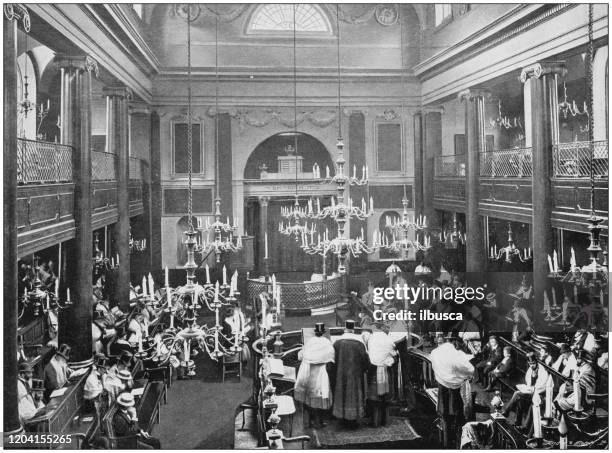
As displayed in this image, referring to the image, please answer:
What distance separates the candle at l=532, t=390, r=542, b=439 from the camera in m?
7.32

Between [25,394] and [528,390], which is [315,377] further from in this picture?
[25,394]

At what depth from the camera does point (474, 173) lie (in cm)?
912

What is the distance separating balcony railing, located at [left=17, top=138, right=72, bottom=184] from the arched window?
3.36 m

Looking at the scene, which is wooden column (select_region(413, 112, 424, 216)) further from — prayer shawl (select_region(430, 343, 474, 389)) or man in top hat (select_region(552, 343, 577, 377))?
man in top hat (select_region(552, 343, 577, 377))

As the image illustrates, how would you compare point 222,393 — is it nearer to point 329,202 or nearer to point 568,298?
point 329,202

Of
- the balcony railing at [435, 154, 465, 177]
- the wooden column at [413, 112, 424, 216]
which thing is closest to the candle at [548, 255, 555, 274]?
the balcony railing at [435, 154, 465, 177]

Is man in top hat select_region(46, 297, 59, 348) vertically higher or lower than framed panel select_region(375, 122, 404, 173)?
lower

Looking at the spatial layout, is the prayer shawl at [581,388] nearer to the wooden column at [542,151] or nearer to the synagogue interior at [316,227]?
the synagogue interior at [316,227]

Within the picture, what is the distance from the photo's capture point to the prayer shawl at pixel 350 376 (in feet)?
25.3

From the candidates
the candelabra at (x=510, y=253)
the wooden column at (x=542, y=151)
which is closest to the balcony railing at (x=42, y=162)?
the candelabra at (x=510, y=253)

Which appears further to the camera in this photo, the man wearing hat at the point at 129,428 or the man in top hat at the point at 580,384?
the man in top hat at the point at 580,384

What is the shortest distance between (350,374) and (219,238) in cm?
298

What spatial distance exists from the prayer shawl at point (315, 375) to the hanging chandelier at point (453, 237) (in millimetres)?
2526

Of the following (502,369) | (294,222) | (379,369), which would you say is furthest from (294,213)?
(502,369)
